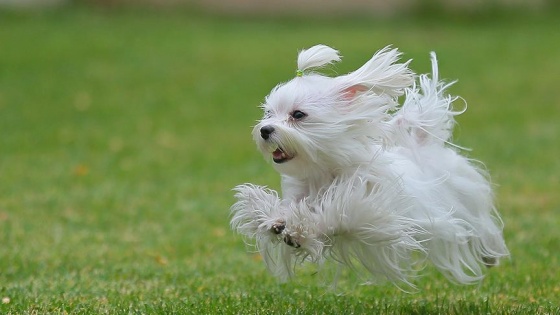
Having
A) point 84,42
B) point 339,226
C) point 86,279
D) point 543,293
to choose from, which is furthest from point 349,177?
point 84,42

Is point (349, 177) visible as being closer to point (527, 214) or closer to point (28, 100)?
point (527, 214)

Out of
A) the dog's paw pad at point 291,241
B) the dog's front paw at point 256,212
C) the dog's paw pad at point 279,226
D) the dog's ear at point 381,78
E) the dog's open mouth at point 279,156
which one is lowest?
the dog's paw pad at point 291,241

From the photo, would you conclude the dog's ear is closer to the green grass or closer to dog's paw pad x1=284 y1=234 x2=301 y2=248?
dog's paw pad x1=284 y1=234 x2=301 y2=248

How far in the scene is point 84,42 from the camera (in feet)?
72.5

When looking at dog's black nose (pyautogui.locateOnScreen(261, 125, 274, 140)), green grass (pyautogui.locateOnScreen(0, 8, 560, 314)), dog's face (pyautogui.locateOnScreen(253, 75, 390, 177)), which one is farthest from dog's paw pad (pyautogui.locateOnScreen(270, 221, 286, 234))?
green grass (pyautogui.locateOnScreen(0, 8, 560, 314))

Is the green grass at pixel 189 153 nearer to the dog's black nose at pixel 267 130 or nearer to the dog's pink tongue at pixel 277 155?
the dog's pink tongue at pixel 277 155

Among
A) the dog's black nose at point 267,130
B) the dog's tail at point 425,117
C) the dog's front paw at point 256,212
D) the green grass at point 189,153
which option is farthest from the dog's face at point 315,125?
the green grass at point 189,153

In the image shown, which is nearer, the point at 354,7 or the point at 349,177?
the point at 349,177

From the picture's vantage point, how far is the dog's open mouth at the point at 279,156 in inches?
226

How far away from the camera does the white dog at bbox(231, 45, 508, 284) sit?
5.77 metres

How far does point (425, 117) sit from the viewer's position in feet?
22.1

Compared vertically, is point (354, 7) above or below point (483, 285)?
above

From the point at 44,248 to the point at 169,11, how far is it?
61.2 feet

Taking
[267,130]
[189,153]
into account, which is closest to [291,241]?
[267,130]
